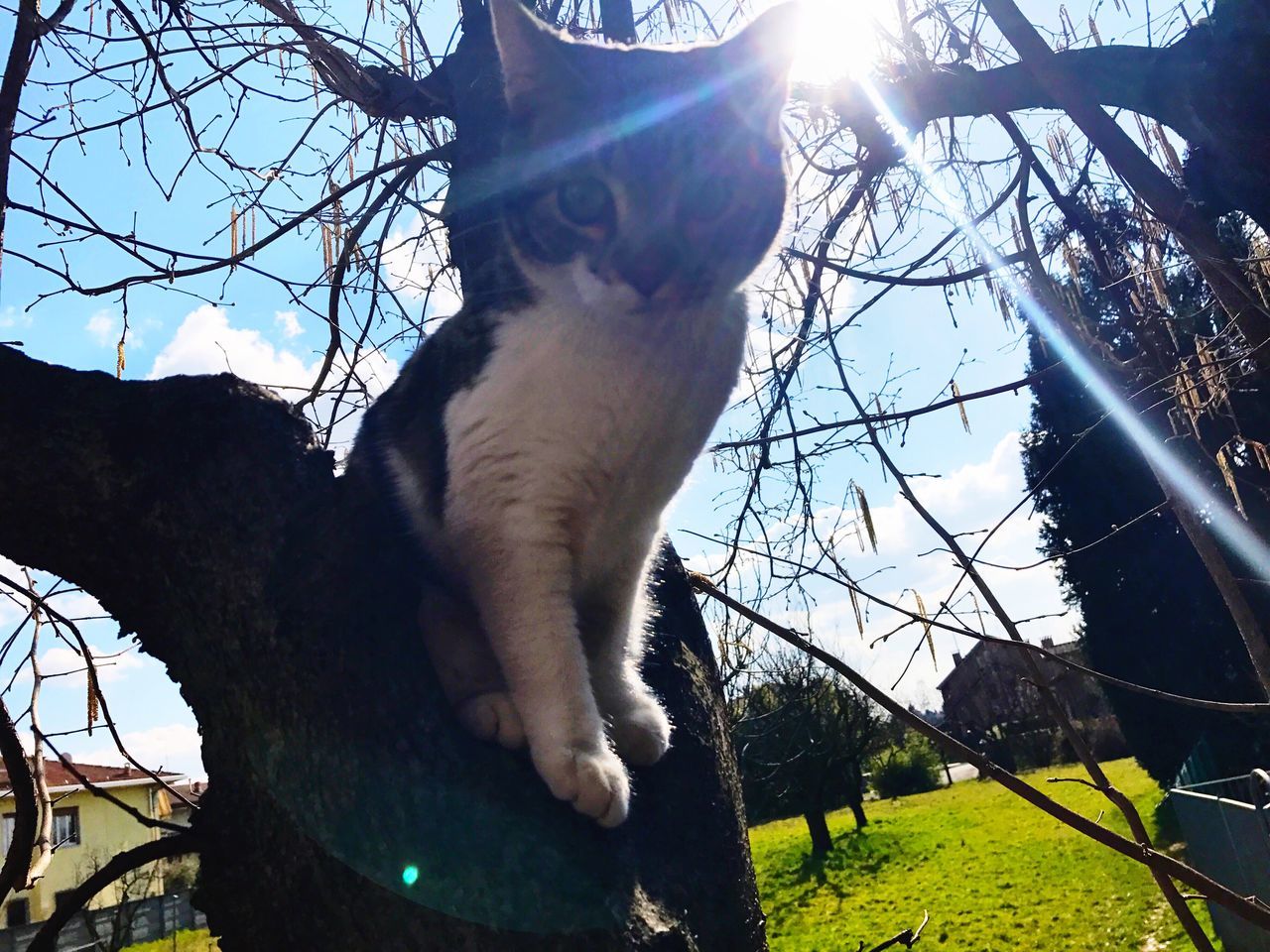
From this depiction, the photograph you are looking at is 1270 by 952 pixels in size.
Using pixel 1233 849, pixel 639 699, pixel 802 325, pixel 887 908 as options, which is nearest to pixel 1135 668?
pixel 887 908

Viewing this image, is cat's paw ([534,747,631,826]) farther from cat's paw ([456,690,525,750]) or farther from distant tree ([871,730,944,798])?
distant tree ([871,730,944,798])

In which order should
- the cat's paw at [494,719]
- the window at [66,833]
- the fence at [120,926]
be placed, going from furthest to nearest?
the window at [66,833]
the fence at [120,926]
the cat's paw at [494,719]

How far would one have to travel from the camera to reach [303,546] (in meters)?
1.21

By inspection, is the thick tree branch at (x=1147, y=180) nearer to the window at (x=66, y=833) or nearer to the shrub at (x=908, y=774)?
the window at (x=66, y=833)

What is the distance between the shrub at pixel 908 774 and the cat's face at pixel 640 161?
2312cm

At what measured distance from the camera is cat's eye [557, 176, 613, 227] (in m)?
1.71

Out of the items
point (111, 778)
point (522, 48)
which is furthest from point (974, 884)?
point (522, 48)

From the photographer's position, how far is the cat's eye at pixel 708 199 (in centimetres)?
171

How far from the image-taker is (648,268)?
5.34ft

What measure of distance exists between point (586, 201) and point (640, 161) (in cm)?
14

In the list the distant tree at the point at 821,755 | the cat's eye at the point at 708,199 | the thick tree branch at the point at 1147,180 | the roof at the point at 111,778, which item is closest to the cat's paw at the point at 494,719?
the roof at the point at 111,778

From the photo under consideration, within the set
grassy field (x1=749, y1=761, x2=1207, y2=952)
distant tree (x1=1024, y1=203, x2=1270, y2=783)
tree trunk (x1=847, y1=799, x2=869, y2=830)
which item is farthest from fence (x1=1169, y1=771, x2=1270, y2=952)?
tree trunk (x1=847, y1=799, x2=869, y2=830)

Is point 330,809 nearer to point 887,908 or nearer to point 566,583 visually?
point 566,583

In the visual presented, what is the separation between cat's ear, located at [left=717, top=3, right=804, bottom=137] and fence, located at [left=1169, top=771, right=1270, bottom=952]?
4.68 metres
